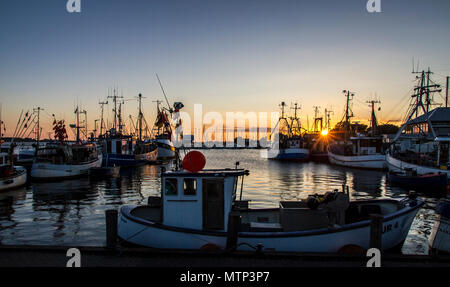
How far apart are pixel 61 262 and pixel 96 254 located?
947mm

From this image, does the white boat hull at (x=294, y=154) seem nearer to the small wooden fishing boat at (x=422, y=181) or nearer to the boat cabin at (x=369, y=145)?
the boat cabin at (x=369, y=145)

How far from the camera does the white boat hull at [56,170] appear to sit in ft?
120

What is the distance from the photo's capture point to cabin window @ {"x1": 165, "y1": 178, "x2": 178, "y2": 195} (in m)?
11.3

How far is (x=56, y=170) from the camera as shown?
37.8 m

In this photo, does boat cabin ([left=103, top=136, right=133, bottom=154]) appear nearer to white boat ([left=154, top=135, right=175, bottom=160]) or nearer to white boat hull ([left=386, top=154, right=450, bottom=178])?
white boat ([left=154, top=135, right=175, bottom=160])

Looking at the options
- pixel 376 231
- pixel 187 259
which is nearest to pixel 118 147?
pixel 187 259

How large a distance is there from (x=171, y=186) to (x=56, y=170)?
32120 mm

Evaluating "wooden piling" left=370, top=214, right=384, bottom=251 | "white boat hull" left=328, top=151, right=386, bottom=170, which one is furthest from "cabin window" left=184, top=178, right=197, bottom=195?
"white boat hull" left=328, top=151, right=386, bottom=170

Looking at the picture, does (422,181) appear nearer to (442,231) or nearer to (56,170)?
(442,231)

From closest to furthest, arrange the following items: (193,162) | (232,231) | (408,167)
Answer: (232,231)
(193,162)
(408,167)

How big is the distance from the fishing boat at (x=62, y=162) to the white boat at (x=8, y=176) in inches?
170
